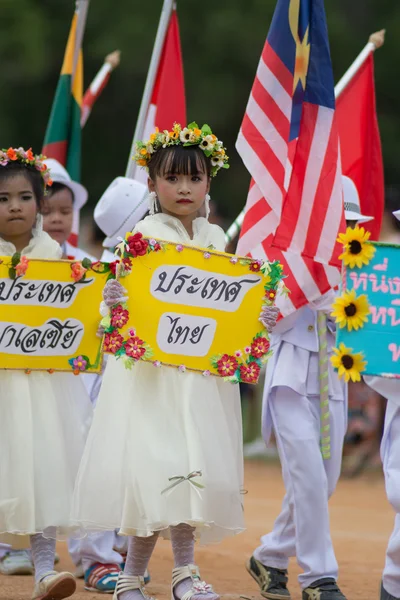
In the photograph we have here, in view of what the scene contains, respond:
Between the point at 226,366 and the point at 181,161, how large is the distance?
1.06 metres

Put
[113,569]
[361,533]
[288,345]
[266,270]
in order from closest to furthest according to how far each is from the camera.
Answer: [266,270] → [288,345] → [113,569] → [361,533]

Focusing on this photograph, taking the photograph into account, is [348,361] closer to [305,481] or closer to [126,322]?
[126,322]

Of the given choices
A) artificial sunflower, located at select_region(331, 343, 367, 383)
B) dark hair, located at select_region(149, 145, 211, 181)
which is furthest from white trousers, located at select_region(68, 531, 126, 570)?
artificial sunflower, located at select_region(331, 343, 367, 383)

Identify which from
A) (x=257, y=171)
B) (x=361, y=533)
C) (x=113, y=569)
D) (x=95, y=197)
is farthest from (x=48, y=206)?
(x=95, y=197)

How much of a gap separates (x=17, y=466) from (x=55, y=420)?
12.9 inches

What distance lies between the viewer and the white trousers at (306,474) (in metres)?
7.51

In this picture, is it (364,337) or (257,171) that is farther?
(257,171)

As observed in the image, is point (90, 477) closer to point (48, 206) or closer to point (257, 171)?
point (257, 171)

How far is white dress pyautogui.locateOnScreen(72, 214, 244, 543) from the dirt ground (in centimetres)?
121

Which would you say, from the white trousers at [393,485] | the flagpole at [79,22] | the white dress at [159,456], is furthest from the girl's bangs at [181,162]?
the flagpole at [79,22]

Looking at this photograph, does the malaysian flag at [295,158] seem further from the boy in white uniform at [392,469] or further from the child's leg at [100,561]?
the child's leg at [100,561]

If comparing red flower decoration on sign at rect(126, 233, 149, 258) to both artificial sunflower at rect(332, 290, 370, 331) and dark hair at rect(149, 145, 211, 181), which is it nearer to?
dark hair at rect(149, 145, 211, 181)

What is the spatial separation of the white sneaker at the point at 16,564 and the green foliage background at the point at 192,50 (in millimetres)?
13862

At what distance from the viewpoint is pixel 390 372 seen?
6.50m
